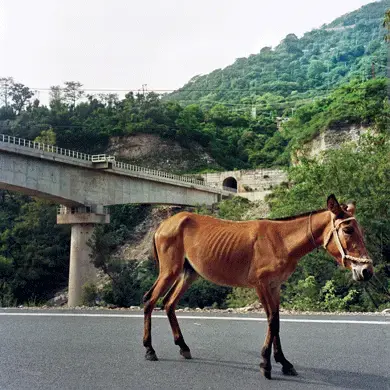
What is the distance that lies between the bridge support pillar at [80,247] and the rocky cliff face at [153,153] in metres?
24.4

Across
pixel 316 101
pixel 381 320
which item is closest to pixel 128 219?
pixel 316 101

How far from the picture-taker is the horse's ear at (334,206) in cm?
391

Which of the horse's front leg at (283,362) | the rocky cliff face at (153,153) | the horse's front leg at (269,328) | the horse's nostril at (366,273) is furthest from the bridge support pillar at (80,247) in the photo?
the horse's nostril at (366,273)

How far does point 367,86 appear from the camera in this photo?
43.5 meters

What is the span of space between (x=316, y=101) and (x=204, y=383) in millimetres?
55783

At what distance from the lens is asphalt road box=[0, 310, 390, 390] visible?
392 centimetres

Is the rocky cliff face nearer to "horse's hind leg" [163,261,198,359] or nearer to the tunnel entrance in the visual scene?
the tunnel entrance

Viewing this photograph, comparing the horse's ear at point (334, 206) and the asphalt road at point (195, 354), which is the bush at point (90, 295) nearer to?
the asphalt road at point (195, 354)

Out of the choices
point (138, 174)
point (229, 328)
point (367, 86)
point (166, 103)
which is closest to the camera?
point (229, 328)

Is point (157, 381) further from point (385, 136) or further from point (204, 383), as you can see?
point (385, 136)

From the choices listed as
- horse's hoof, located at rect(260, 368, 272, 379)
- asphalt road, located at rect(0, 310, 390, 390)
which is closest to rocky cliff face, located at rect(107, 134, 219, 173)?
asphalt road, located at rect(0, 310, 390, 390)

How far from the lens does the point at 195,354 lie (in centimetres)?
500

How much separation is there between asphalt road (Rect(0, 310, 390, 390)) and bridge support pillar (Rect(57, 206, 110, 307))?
79.3 feet

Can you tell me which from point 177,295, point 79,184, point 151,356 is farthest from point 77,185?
point 151,356
